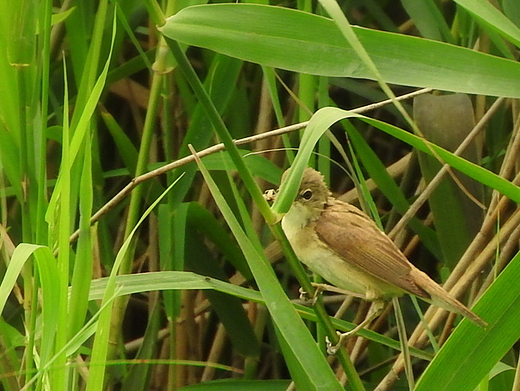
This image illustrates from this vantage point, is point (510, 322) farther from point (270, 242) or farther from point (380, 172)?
point (270, 242)

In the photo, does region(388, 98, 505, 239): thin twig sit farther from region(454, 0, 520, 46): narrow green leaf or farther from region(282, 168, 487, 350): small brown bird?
region(454, 0, 520, 46): narrow green leaf

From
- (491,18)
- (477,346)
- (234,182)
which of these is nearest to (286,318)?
(477,346)

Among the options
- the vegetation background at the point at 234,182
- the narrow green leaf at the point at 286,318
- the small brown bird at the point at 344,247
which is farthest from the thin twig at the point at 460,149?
the narrow green leaf at the point at 286,318

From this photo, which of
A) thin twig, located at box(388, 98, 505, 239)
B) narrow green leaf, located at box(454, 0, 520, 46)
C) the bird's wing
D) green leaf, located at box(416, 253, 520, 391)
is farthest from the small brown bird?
narrow green leaf, located at box(454, 0, 520, 46)

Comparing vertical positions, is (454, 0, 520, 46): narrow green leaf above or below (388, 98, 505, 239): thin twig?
above

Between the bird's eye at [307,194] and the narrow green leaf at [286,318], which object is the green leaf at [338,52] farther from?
the bird's eye at [307,194]

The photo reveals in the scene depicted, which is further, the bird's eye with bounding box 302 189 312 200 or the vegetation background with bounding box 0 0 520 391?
the bird's eye with bounding box 302 189 312 200
